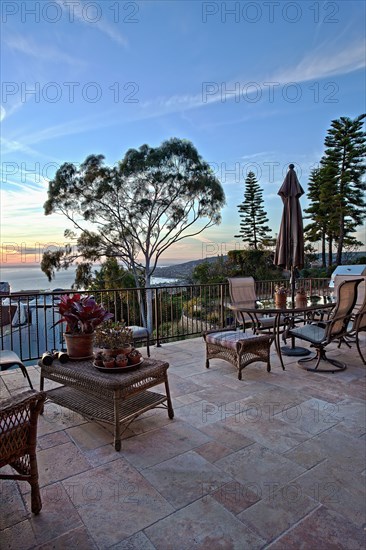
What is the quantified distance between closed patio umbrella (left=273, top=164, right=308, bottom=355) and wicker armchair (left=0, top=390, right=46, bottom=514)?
11.9 feet

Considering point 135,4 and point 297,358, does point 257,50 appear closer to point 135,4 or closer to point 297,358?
point 135,4

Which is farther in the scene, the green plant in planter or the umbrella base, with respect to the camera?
the umbrella base

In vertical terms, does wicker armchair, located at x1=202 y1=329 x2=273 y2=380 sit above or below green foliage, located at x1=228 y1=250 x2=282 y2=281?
below

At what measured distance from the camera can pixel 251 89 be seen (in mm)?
5574

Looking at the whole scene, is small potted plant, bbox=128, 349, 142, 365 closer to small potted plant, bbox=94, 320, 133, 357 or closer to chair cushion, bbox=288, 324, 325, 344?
small potted plant, bbox=94, 320, 133, 357

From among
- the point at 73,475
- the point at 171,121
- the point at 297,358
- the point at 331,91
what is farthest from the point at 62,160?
the point at 73,475

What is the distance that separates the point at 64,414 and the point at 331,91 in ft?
20.4

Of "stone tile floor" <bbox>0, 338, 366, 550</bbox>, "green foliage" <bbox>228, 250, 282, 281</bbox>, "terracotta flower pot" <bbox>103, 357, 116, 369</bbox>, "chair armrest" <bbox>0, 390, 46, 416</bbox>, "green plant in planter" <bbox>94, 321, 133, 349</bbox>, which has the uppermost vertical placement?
"green foliage" <bbox>228, 250, 282, 281</bbox>

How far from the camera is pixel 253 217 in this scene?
891 inches

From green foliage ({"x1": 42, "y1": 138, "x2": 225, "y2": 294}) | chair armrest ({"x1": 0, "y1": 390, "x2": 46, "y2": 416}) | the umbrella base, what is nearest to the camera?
chair armrest ({"x1": 0, "y1": 390, "x2": 46, "y2": 416})

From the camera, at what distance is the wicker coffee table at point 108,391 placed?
221cm

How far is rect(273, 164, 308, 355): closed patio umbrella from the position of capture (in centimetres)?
447

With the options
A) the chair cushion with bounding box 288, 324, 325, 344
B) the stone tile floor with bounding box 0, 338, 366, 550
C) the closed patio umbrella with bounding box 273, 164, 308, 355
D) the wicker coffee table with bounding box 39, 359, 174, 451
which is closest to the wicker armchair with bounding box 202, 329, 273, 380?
the chair cushion with bounding box 288, 324, 325, 344

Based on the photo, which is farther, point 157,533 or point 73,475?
point 73,475
